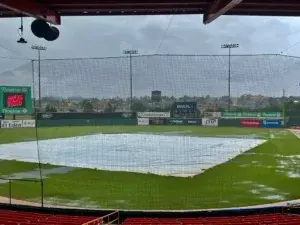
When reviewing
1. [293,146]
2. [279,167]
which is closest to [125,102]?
[279,167]

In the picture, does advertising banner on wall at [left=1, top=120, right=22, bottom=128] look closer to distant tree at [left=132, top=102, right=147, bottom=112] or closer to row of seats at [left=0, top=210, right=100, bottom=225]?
distant tree at [left=132, top=102, right=147, bottom=112]

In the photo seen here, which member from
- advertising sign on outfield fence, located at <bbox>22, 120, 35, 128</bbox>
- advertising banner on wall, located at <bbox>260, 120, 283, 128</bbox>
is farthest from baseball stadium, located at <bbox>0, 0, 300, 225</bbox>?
advertising sign on outfield fence, located at <bbox>22, 120, 35, 128</bbox>

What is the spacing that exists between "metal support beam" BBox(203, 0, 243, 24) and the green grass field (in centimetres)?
702

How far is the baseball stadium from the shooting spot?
30.5 feet

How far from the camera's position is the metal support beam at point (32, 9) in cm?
753

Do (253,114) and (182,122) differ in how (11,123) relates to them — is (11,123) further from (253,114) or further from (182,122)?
(253,114)

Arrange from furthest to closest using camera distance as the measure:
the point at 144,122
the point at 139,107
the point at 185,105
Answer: the point at 144,122
the point at 185,105
the point at 139,107

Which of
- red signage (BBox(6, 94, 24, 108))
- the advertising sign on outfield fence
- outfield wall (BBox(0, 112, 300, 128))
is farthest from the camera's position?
the advertising sign on outfield fence

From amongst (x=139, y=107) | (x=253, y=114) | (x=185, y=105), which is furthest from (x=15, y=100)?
(x=253, y=114)

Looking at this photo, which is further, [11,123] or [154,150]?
[11,123]

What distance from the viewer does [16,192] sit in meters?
15.9

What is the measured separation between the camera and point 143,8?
9.20 metres

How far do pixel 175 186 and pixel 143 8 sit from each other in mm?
9796

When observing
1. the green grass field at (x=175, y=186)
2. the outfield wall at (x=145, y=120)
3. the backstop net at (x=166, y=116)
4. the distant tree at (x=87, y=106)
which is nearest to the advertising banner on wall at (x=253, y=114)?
the backstop net at (x=166, y=116)
